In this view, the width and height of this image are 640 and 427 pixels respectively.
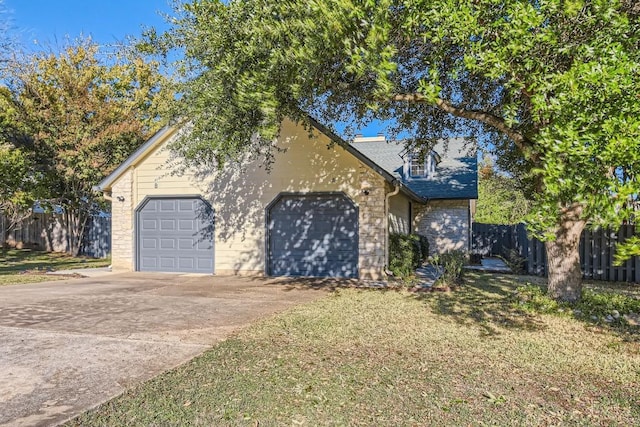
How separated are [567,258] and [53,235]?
73.8ft

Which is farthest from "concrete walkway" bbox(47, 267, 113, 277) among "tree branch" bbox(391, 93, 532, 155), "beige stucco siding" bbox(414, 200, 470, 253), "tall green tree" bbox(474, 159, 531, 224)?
"tall green tree" bbox(474, 159, 531, 224)

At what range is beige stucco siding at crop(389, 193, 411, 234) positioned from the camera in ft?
43.3

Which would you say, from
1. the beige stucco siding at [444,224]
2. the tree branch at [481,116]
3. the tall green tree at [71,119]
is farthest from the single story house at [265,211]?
the tall green tree at [71,119]

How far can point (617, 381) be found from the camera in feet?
13.8

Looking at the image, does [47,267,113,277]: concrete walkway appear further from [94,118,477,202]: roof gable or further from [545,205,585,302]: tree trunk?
[545,205,585,302]: tree trunk

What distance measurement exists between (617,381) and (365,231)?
745cm

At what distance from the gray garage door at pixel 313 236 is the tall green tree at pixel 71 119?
761 cm

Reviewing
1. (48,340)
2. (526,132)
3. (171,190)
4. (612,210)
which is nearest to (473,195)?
(526,132)

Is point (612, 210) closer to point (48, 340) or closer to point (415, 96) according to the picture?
point (415, 96)

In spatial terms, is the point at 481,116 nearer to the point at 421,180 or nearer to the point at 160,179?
the point at 160,179

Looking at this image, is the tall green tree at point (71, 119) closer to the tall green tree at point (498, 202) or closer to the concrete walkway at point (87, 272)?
the concrete walkway at point (87, 272)

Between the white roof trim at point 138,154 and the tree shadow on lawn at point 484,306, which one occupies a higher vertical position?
the white roof trim at point 138,154

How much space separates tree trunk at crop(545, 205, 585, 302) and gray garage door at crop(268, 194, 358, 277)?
16.6ft

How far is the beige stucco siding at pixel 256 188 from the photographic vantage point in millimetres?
11375
